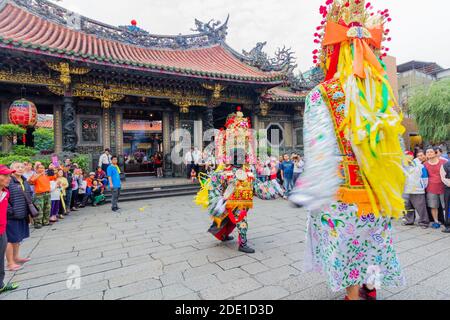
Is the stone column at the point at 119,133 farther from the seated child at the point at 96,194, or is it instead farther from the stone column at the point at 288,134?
the stone column at the point at 288,134

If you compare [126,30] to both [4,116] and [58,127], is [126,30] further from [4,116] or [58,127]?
[4,116]

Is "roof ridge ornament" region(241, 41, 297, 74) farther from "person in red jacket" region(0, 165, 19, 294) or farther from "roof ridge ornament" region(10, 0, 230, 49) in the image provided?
"person in red jacket" region(0, 165, 19, 294)

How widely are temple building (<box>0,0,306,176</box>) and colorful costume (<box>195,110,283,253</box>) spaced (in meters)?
6.21

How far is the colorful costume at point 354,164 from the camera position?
167 cm

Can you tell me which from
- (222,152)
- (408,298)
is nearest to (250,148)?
(222,152)

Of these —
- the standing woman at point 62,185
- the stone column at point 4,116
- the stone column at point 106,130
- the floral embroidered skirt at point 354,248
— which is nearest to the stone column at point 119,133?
the stone column at point 106,130

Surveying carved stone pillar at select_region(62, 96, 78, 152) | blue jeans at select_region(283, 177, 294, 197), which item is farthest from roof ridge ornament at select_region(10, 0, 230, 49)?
blue jeans at select_region(283, 177, 294, 197)

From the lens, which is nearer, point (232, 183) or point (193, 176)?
point (232, 183)

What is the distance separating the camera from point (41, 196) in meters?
5.42

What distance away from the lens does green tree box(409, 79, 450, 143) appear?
1561 centimetres

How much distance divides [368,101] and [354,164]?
0.47m

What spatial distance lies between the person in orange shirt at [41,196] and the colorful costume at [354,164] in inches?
234

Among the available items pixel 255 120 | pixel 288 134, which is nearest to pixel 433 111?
pixel 288 134
